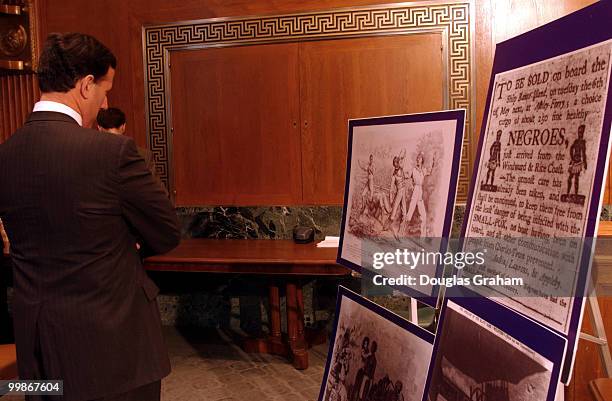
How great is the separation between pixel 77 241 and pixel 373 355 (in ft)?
3.06

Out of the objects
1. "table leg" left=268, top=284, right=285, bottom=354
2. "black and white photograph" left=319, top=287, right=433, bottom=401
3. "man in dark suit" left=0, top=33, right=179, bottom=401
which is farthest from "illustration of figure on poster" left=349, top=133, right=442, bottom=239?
"table leg" left=268, top=284, right=285, bottom=354

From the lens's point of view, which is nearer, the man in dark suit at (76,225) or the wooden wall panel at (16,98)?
the man in dark suit at (76,225)

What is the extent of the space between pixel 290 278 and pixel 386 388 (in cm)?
183

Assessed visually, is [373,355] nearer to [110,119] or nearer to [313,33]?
[110,119]

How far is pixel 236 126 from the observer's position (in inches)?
158

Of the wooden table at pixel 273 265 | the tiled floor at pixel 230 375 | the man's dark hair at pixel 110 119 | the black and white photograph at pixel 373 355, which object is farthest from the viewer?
the man's dark hair at pixel 110 119

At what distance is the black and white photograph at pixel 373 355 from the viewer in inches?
62.5

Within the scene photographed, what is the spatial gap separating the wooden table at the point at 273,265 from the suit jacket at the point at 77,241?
1.63 m

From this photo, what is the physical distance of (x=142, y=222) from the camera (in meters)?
1.54

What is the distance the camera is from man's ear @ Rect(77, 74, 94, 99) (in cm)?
153

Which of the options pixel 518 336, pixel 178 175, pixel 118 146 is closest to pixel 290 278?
pixel 178 175

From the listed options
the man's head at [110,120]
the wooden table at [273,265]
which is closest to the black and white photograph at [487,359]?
the wooden table at [273,265]

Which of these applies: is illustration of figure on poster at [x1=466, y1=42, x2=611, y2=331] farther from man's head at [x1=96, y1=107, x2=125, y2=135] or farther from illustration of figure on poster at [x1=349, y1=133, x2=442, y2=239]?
man's head at [x1=96, y1=107, x2=125, y2=135]

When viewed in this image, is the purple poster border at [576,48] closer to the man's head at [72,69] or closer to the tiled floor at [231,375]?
the man's head at [72,69]
